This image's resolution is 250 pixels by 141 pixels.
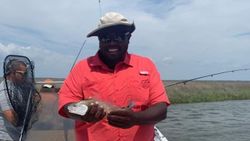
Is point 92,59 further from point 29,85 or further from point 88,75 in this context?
point 29,85

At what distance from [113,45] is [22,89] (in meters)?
2.65

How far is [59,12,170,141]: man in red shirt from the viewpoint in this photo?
3061mm

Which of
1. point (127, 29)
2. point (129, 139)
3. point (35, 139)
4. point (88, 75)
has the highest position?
point (127, 29)

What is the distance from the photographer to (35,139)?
5156 mm

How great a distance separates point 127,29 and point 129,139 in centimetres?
79

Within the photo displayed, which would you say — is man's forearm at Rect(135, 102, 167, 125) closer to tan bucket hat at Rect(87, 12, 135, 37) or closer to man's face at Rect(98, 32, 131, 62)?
man's face at Rect(98, 32, 131, 62)

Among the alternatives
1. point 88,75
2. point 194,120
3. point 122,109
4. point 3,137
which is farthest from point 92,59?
point 194,120

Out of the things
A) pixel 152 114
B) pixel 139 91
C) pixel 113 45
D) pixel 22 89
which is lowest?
pixel 22 89

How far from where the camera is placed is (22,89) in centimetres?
549

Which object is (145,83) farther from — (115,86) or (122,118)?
(122,118)

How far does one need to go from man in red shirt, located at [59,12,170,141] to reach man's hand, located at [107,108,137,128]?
0.28 feet

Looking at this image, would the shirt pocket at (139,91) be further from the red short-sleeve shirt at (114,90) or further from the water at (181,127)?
the water at (181,127)

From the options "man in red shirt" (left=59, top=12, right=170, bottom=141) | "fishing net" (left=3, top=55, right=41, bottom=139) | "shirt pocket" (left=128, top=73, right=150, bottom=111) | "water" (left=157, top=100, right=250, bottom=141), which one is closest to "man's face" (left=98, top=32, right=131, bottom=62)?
"man in red shirt" (left=59, top=12, right=170, bottom=141)

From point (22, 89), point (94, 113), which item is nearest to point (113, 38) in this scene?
point (94, 113)
